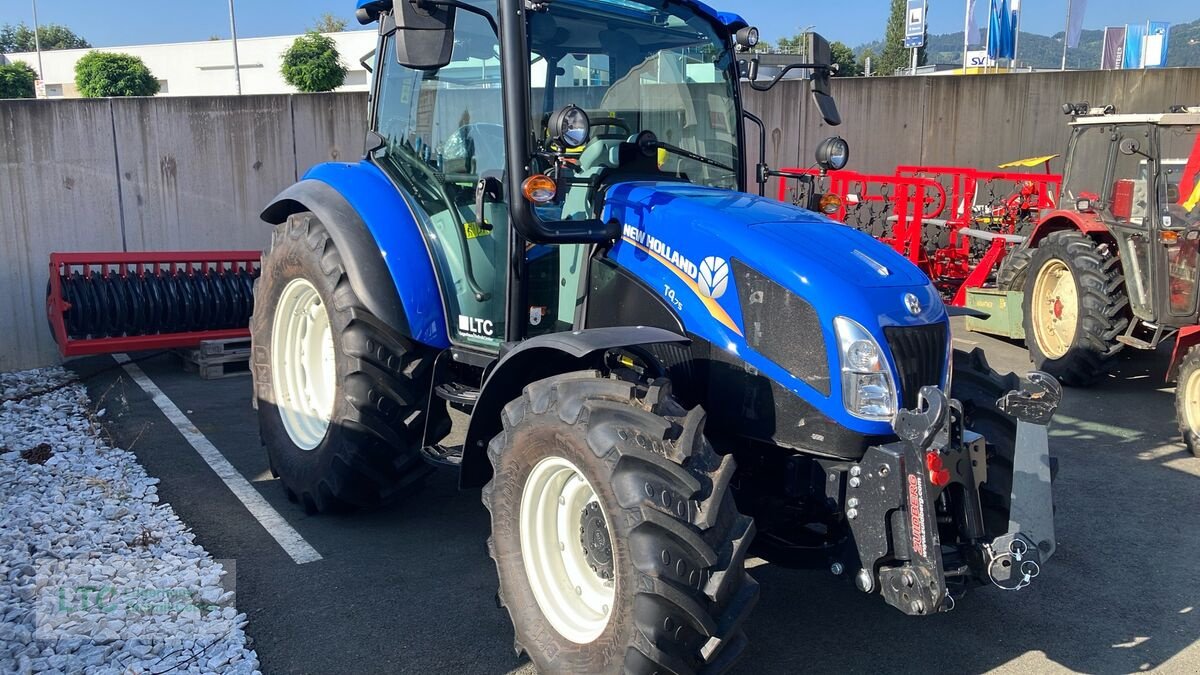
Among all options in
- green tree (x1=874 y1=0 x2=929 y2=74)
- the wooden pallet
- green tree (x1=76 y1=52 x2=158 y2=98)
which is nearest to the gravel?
the wooden pallet

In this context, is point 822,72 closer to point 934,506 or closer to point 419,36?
point 419,36

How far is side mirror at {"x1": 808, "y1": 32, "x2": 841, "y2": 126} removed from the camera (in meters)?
4.03

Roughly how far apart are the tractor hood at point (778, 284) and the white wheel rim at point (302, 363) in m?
1.94

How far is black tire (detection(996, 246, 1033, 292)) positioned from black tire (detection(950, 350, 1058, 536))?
471 centimetres

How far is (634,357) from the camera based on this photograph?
10.7ft

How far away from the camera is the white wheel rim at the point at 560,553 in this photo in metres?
3.05

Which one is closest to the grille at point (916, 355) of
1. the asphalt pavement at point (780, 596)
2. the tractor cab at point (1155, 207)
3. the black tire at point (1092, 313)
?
the asphalt pavement at point (780, 596)

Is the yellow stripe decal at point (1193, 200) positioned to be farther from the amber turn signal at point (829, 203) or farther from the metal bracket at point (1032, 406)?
the metal bracket at point (1032, 406)

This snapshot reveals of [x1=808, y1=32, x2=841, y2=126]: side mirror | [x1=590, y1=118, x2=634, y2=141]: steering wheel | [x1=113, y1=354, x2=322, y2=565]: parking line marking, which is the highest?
[x1=808, y1=32, x2=841, y2=126]: side mirror

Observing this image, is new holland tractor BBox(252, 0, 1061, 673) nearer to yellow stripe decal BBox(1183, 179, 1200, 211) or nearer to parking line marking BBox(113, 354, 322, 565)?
parking line marking BBox(113, 354, 322, 565)

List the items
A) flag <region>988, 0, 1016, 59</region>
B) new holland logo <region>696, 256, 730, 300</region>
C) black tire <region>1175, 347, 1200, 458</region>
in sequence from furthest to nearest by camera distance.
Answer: flag <region>988, 0, 1016, 59</region>
black tire <region>1175, 347, 1200, 458</region>
new holland logo <region>696, 256, 730, 300</region>

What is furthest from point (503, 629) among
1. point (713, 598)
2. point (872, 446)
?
point (872, 446)

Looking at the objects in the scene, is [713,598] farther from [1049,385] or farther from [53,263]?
[53,263]

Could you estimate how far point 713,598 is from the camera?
2582 mm
